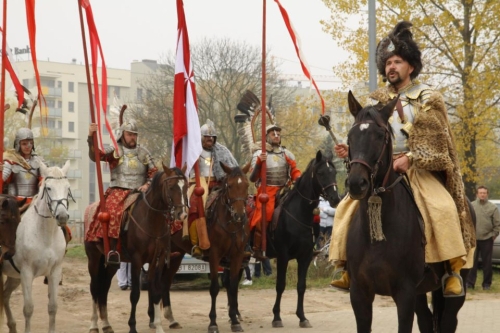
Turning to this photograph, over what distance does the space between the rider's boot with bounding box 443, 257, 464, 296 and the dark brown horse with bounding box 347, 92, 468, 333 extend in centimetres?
42

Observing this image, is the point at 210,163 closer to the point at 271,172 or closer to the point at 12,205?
the point at 271,172

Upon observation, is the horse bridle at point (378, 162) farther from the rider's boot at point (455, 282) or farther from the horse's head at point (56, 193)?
the horse's head at point (56, 193)

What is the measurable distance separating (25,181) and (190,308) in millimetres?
4429

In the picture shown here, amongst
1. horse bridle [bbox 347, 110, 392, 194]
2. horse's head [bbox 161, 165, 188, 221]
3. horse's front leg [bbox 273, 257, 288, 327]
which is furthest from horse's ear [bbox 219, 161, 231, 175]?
horse bridle [bbox 347, 110, 392, 194]

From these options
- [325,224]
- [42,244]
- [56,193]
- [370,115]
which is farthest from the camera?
[325,224]

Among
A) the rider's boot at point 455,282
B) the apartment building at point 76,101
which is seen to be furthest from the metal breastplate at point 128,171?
the apartment building at point 76,101

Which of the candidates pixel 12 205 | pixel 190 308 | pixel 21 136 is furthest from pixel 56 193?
pixel 190 308

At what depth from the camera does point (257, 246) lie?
49.5ft

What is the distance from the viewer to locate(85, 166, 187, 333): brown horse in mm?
12766

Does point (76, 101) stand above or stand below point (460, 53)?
above

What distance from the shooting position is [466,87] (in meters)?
24.2

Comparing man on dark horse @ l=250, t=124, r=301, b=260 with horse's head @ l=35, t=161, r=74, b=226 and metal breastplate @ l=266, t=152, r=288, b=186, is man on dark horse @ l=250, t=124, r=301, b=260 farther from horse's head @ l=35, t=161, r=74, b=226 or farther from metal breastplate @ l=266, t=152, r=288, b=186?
horse's head @ l=35, t=161, r=74, b=226

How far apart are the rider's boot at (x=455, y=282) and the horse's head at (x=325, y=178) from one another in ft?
21.3

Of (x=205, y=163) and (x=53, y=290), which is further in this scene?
(x=205, y=163)
